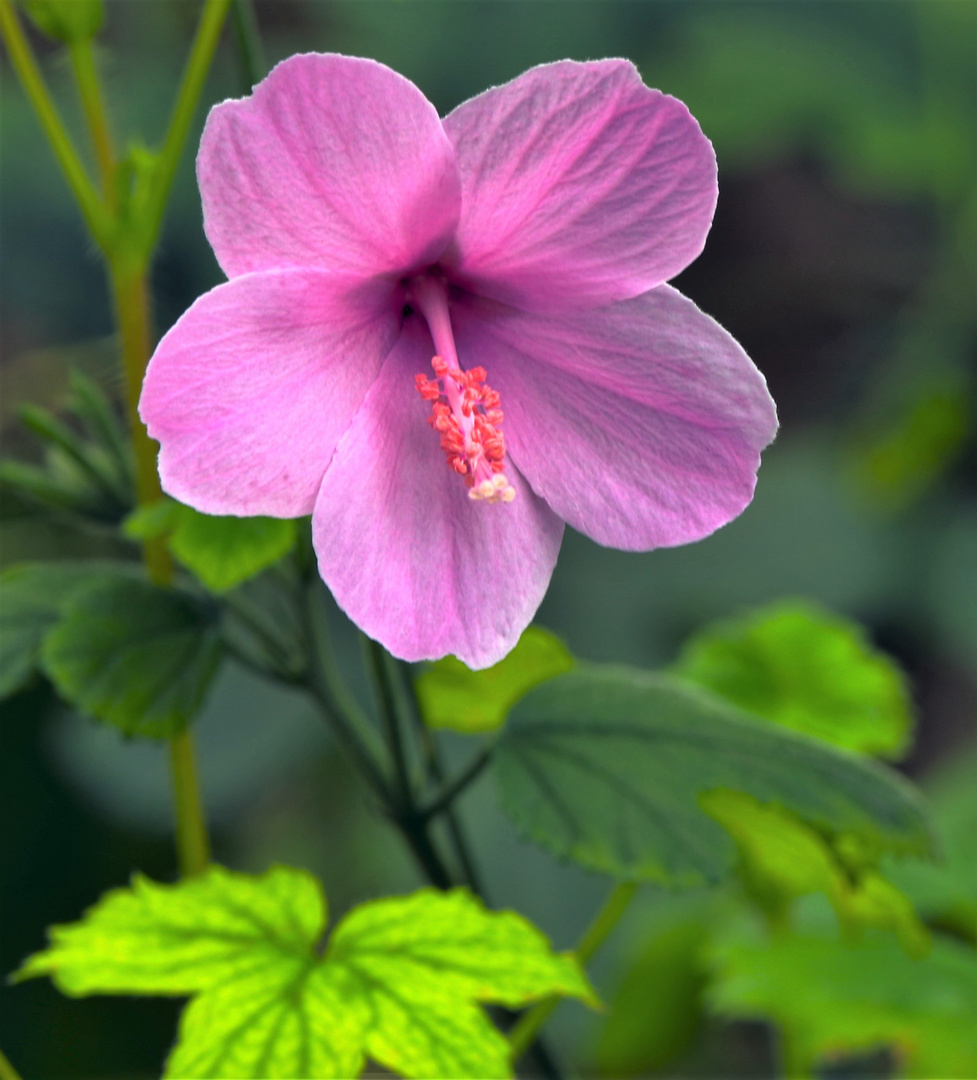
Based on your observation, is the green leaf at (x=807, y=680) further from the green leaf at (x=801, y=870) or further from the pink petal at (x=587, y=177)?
the pink petal at (x=587, y=177)

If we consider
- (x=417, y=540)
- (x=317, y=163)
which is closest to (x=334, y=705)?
(x=417, y=540)

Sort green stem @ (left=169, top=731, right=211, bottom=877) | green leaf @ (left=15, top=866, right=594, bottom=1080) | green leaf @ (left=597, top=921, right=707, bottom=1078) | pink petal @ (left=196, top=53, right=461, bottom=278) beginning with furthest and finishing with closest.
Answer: green leaf @ (left=597, top=921, right=707, bottom=1078) → green stem @ (left=169, top=731, right=211, bottom=877) → green leaf @ (left=15, top=866, right=594, bottom=1080) → pink petal @ (left=196, top=53, right=461, bottom=278)

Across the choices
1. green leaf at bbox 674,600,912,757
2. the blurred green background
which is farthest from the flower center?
the blurred green background

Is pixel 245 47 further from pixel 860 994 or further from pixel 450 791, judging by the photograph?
pixel 860 994

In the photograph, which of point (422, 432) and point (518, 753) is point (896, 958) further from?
point (422, 432)

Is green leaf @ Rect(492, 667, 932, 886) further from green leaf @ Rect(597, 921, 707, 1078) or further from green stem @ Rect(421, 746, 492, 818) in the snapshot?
green leaf @ Rect(597, 921, 707, 1078)
